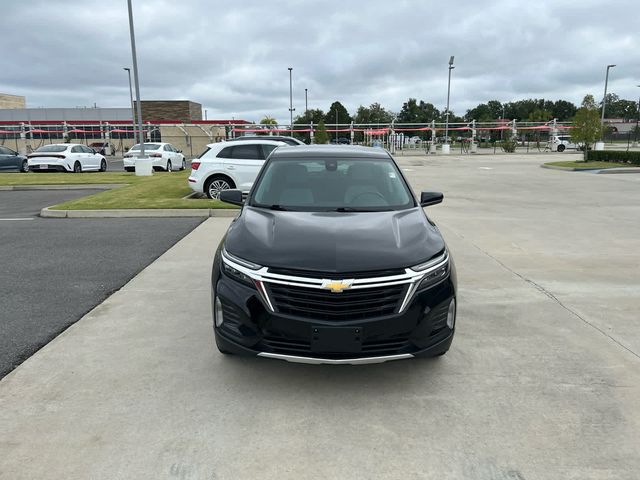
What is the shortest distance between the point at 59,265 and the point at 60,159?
1797 cm

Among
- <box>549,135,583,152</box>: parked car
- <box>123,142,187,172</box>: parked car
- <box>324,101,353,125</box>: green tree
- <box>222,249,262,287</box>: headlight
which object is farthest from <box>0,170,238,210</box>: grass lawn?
<box>324,101,353,125</box>: green tree

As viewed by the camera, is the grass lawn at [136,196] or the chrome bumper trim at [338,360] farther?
the grass lawn at [136,196]

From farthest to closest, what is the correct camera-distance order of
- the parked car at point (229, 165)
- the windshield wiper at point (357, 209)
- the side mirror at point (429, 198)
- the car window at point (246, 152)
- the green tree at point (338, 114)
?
the green tree at point (338, 114), the car window at point (246, 152), the parked car at point (229, 165), the side mirror at point (429, 198), the windshield wiper at point (357, 209)

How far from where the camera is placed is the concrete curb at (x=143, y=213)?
10812mm

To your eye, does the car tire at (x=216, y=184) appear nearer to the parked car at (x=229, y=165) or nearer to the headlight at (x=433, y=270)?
the parked car at (x=229, y=165)

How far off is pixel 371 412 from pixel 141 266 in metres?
4.62

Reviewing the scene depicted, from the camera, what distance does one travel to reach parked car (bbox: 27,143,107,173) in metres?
21.9

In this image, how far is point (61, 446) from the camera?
2.88 meters

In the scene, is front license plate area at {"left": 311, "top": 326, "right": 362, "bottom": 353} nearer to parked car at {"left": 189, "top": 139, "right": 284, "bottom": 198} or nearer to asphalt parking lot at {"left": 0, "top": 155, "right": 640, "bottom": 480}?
asphalt parking lot at {"left": 0, "top": 155, "right": 640, "bottom": 480}

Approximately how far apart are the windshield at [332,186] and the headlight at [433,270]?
0.99 metres

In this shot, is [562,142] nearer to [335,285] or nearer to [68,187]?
[68,187]

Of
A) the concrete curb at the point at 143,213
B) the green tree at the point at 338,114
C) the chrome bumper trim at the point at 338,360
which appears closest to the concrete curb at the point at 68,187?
the concrete curb at the point at 143,213

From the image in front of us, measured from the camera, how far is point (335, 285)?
10.3 ft

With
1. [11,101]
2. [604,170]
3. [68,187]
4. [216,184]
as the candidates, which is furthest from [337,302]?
[11,101]
